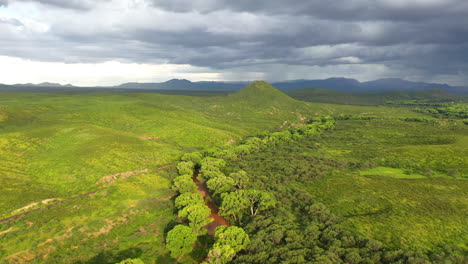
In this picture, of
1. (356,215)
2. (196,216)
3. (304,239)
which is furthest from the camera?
(356,215)

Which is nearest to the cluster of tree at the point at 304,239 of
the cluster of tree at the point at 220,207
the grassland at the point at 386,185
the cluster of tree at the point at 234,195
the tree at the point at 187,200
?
the cluster of tree at the point at 234,195

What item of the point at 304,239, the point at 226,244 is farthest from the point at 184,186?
the point at 304,239

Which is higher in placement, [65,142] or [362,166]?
[65,142]

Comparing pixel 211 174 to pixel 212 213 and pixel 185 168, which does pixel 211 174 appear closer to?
pixel 185 168

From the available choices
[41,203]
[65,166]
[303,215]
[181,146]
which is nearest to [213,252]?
[303,215]

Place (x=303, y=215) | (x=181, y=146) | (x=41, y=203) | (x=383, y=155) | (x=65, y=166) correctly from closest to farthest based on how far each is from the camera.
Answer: (x=303, y=215) < (x=41, y=203) < (x=65, y=166) < (x=383, y=155) < (x=181, y=146)

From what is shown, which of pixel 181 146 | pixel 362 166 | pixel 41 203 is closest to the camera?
pixel 41 203

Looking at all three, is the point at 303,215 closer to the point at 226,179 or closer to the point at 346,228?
the point at 346,228
